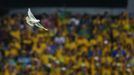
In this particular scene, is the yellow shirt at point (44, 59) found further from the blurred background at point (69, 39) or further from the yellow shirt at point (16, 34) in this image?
the yellow shirt at point (16, 34)

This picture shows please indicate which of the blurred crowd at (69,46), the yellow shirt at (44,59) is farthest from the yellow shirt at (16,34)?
the yellow shirt at (44,59)

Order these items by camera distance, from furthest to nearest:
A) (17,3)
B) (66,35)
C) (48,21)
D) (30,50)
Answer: (17,3), (48,21), (66,35), (30,50)

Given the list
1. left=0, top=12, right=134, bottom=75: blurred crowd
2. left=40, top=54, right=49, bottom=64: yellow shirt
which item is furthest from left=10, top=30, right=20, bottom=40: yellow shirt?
left=40, top=54, right=49, bottom=64: yellow shirt

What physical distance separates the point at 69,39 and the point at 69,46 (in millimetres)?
323

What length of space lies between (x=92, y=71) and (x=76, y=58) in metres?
0.39

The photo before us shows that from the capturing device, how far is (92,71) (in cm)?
608

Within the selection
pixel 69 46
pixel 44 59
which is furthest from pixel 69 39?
pixel 44 59

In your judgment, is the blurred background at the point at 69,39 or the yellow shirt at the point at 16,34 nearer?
the blurred background at the point at 69,39

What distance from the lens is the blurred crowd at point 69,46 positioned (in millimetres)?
6043

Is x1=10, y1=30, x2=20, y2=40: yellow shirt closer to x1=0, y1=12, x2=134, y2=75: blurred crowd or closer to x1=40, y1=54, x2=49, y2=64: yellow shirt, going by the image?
x1=0, y1=12, x2=134, y2=75: blurred crowd

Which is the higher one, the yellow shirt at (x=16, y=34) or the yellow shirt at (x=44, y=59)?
the yellow shirt at (x=16, y=34)

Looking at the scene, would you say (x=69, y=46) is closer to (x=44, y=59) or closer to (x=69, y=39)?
(x=69, y=39)

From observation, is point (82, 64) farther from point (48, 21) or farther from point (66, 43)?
point (48, 21)

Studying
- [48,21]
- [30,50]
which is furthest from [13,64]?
[48,21]
